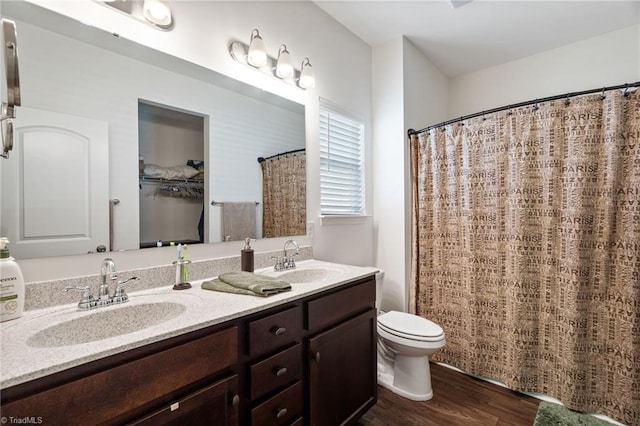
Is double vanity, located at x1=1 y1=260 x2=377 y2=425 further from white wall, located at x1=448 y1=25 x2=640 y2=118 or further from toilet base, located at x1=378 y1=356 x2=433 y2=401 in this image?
white wall, located at x1=448 y1=25 x2=640 y2=118

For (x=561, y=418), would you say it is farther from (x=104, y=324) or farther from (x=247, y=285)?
(x=104, y=324)

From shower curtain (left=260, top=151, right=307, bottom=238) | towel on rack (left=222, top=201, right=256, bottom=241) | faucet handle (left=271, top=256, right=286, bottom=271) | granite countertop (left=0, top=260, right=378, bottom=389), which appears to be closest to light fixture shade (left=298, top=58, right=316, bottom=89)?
shower curtain (left=260, top=151, right=307, bottom=238)

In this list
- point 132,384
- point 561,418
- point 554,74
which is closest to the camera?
point 132,384

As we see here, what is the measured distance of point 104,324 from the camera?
1.03 m

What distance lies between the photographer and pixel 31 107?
106 centimetres

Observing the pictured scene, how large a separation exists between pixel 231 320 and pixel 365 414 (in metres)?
1.29

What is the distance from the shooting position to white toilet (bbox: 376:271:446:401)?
6.01 ft

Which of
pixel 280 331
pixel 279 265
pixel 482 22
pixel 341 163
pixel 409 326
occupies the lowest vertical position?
pixel 409 326

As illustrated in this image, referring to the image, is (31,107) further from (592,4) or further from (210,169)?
(592,4)

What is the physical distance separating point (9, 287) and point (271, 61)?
162 centimetres

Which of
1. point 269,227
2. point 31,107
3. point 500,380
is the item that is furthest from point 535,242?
point 31,107

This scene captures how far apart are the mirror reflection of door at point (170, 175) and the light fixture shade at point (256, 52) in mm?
450

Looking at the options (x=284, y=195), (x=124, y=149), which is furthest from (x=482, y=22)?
(x=124, y=149)

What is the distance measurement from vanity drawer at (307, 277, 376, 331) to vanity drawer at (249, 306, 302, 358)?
0.07m
